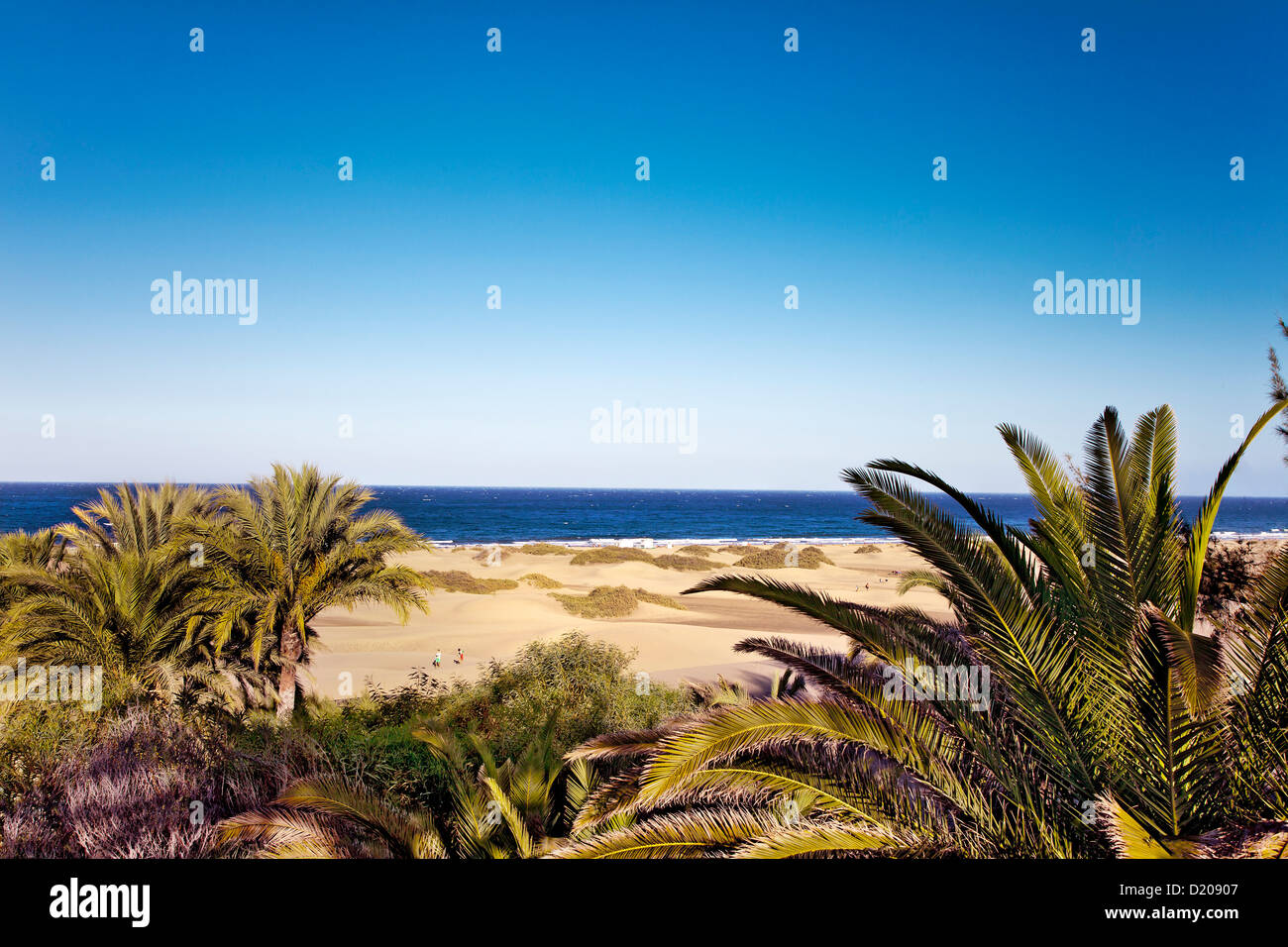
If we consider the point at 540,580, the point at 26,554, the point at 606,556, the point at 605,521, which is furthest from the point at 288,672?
the point at 605,521

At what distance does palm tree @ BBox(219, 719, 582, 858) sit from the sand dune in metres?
10.8

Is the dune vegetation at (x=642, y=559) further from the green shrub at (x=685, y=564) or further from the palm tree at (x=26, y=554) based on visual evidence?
the palm tree at (x=26, y=554)

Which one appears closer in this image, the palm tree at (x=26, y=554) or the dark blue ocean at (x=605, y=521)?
the palm tree at (x=26, y=554)

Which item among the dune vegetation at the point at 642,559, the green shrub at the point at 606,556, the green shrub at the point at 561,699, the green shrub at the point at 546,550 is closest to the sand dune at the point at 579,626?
the dune vegetation at the point at 642,559

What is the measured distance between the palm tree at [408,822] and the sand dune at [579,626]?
10820 mm

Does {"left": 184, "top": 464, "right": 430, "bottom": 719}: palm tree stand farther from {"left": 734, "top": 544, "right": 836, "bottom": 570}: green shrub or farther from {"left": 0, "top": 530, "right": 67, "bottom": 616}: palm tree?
{"left": 734, "top": 544, "right": 836, "bottom": 570}: green shrub

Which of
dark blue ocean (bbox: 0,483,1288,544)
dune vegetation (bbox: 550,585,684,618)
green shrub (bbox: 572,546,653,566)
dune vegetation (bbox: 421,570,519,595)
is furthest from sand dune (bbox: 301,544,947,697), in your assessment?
dark blue ocean (bbox: 0,483,1288,544)

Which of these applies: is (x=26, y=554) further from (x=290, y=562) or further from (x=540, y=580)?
(x=540, y=580)

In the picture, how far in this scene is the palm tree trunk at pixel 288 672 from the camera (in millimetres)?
12531

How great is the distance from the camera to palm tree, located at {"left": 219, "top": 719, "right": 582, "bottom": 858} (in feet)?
15.9

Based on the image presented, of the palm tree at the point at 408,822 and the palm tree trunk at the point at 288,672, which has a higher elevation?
the palm tree at the point at 408,822

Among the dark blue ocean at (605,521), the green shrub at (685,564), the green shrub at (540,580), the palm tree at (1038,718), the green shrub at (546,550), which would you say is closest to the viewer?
the palm tree at (1038,718)

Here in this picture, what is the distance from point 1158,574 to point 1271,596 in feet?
2.01
